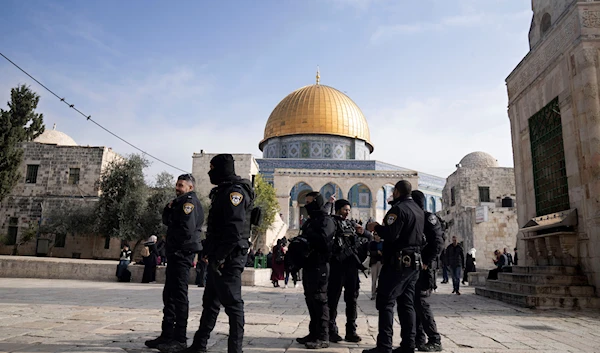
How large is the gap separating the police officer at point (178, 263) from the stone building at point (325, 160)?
26.0 metres

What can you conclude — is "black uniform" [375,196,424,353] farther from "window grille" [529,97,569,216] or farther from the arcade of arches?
the arcade of arches

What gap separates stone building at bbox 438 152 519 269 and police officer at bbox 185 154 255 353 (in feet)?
48.8

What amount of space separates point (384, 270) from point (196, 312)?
3202 mm

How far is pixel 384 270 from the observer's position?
365cm

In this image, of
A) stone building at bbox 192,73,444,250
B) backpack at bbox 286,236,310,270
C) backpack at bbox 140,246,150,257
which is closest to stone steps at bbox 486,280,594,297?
backpack at bbox 286,236,310,270

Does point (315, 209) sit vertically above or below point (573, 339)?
above

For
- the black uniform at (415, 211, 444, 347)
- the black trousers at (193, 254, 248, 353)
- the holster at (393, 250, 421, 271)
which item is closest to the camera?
the black trousers at (193, 254, 248, 353)

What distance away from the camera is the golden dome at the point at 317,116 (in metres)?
38.0

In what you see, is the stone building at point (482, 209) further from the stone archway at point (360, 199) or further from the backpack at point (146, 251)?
the backpack at point (146, 251)

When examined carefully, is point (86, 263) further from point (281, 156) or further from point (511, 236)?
point (281, 156)

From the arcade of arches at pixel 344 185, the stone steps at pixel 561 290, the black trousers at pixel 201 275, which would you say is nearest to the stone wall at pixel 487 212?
the arcade of arches at pixel 344 185

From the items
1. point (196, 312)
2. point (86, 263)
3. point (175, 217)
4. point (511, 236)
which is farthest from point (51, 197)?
point (511, 236)

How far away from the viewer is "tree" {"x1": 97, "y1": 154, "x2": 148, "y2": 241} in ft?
63.6

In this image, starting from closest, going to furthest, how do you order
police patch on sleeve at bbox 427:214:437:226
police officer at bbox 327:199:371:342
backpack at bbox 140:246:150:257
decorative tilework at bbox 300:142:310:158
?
police patch on sleeve at bbox 427:214:437:226
police officer at bbox 327:199:371:342
backpack at bbox 140:246:150:257
decorative tilework at bbox 300:142:310:158
